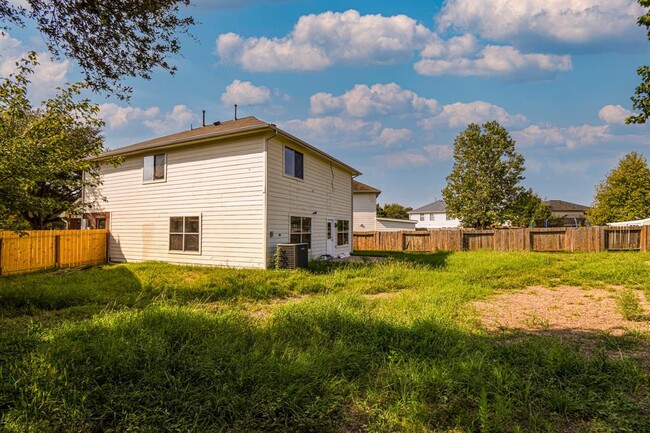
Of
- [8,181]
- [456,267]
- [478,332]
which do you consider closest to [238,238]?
[8,181]

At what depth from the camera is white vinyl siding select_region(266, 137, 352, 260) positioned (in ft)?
38.2

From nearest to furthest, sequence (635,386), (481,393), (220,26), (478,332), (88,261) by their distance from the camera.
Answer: (481,393), (635,386), (478,332), (220,26), (88,261)

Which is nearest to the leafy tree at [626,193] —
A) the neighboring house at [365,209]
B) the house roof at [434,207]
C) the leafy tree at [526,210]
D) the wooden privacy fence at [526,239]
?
the leafy tree at [526,210]

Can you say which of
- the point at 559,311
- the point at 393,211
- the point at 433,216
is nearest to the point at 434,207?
the point at 433,216

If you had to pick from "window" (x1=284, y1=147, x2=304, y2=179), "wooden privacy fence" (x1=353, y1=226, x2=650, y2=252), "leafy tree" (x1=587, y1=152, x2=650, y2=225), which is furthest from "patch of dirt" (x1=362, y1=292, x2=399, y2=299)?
"leafy tree" (x1=587, y1=152, x2=650, y2=225)

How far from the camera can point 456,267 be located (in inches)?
478

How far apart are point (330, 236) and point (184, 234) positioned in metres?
6.51

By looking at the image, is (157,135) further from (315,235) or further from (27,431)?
(27,431)

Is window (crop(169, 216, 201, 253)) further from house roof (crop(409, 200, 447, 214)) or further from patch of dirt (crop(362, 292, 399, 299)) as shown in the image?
house roof (crop(409, 200, 447, 214))

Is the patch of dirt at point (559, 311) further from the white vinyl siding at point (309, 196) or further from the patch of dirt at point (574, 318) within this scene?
the white vinyl siding at point (309, 196)

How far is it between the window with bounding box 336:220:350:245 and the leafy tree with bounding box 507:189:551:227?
21.6 meters

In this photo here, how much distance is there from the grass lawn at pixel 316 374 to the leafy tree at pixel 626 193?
3025 cm

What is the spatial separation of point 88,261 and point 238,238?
278 inches

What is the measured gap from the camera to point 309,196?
14.1 m
